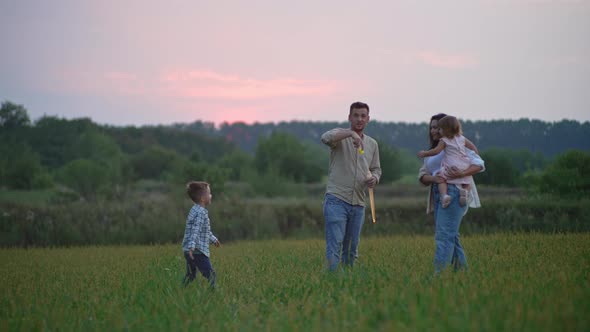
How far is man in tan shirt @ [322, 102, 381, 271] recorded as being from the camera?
8.48 metres

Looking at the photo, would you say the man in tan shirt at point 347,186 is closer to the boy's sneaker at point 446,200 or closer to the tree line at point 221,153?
the boy's sneaker at point 446,200

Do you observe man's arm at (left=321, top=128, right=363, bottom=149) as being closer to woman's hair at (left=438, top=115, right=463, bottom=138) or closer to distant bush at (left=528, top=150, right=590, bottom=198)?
woman's hair at (left=438, top=115, right=463, bottom=138)

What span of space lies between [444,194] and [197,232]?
3.23 m

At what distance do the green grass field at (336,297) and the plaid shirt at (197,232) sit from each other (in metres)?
0.54

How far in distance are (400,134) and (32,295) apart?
58.8 metres

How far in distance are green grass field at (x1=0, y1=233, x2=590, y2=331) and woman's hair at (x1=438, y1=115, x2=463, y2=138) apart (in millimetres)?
1712

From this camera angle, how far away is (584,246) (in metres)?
9.62

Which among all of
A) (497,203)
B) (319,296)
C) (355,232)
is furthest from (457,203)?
(497,203)

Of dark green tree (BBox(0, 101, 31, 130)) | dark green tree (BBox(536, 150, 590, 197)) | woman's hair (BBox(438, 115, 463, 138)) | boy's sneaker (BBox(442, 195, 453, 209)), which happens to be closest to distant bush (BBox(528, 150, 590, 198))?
dark green tree (BBox(536, 150, 590, 197))

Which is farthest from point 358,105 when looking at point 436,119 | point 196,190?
point 196,190

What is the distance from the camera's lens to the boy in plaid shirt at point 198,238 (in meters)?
8.12

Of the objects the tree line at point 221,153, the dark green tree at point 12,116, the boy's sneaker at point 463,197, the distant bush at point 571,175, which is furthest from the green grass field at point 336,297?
the dark green tree at point 12,116

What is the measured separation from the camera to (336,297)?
21.3 ft

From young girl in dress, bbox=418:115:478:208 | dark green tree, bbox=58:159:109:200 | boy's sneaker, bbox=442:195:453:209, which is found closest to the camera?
boy's sneaker, bbox=442:195:453:209
